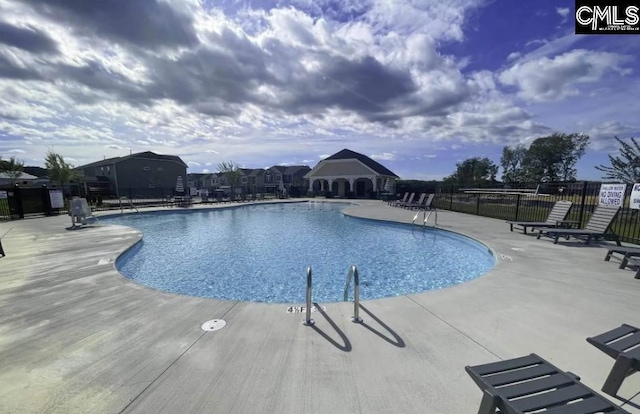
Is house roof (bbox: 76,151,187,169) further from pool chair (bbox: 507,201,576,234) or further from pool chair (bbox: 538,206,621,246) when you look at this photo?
pool chair (bbox: 538,206,621,246)

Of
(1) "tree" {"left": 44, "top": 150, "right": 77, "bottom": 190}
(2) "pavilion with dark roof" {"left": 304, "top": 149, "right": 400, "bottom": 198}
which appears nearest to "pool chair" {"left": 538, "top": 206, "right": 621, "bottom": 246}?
(2) "pavilion with dark roof" {"left": 304, "top": 149, "right": 400, "bottom": 198}

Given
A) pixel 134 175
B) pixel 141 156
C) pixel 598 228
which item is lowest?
pixel 598 228

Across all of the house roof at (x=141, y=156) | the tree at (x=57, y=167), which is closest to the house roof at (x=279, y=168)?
the house roof at (x=141, y=156)

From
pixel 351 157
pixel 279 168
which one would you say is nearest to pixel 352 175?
pixel 351 157

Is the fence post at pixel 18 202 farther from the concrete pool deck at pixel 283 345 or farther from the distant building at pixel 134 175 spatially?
the distant building at pixel 134 175

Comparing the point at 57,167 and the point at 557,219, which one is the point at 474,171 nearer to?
the point at 557,219

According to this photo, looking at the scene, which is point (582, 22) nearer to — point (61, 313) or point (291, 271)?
point (291, 271)

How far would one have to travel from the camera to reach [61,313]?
3773mm

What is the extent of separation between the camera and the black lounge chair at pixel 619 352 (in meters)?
1.97

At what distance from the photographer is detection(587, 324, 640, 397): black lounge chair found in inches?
77.6

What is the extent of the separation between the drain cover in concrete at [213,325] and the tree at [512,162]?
Answer: 67884mm

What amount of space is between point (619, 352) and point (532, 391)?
0.95 m

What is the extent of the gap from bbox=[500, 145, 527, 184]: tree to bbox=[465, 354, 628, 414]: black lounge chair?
221ft

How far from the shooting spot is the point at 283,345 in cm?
299
